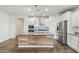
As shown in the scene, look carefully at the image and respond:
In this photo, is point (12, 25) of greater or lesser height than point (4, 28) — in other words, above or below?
above

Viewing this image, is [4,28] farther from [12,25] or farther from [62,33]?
[62,33]

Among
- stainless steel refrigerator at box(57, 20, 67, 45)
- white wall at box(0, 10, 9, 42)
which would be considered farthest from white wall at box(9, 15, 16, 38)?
stainless steel refrigerator at box(57, 20, 67, 45)

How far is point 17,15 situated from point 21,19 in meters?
0.25

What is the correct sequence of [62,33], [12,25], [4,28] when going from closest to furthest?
[12,25], [4,28], [62,33]

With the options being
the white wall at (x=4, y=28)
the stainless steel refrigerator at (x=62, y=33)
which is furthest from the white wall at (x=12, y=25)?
the stainless steel refrigerator at (x=62, y=33)

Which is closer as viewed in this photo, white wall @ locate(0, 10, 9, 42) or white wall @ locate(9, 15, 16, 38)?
white wall @ locate(9, 15, 16, 38)

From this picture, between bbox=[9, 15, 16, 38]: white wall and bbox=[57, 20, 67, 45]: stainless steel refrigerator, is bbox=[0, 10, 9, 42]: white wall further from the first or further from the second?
bbox=[57, 20, 67, 45]: stainless steel refrigerator

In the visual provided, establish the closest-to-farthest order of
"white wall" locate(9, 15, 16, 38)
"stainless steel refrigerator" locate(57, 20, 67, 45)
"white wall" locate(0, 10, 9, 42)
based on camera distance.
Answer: "white wall" locate(9, 15, 16, 38) < "white wall" locate(0, 10, 9, 42) < "stainless steel refrigerator" locate(57, 20, 67, 45)

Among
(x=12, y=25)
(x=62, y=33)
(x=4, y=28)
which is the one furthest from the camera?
(x=62, y=33)

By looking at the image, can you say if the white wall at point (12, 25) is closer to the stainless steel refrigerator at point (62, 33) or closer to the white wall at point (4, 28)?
the white wall at point (4, 28)

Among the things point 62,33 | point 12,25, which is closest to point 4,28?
point 12,25
